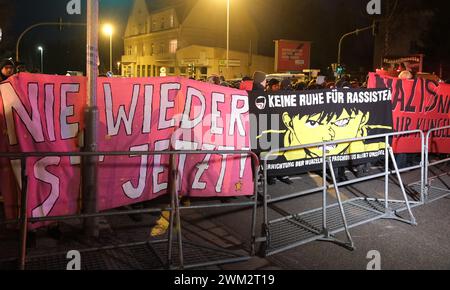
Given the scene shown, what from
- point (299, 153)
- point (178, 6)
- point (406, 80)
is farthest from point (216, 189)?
point (178, 6)

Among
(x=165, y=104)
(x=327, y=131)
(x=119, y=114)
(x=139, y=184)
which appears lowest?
(x=139, y=184)

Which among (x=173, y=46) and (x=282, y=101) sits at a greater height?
(x=173, y=46)

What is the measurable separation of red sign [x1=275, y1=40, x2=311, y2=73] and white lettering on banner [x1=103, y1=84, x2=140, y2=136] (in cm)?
3767

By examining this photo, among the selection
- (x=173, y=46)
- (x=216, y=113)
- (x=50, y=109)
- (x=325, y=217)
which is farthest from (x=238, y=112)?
(x=173, y=46)

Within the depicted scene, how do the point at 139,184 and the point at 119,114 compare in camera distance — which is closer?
the point at 119,114

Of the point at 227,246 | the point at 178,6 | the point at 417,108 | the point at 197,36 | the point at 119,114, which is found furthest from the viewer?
the point at 178,6

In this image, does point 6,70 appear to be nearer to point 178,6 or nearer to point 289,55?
point 289,55

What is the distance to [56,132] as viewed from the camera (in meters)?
5.93

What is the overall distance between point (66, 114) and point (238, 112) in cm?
264

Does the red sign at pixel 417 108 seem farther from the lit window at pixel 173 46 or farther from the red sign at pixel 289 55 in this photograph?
the lit window at pixel 173 46

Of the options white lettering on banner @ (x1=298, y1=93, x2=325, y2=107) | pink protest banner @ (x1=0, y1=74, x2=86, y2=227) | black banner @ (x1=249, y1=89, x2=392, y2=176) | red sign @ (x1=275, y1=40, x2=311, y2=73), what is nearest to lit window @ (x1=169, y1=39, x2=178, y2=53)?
red sign @ (x1=275, y1=40, x2=311, y2=73)

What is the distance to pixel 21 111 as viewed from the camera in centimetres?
564

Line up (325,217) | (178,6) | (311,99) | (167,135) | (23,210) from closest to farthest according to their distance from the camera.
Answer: (23,210), (325,217), (167,135), (311,99), (178,6)

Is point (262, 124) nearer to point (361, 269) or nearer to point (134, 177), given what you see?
point (134, 177)
